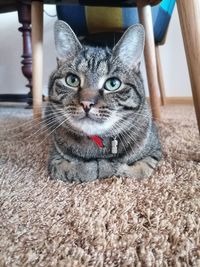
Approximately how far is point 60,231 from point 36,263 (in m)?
0.07

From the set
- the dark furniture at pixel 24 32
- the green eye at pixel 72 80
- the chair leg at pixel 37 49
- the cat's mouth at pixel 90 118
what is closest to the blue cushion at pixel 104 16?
the dark furniture at pixel 24 32

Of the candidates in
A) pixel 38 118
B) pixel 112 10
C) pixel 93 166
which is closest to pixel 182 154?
pixel 93 166

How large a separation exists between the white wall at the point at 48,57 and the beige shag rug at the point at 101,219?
1.63 meters

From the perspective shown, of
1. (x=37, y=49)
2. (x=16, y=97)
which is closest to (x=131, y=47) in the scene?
(x=37, y=49)

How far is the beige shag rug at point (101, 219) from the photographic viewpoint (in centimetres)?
34

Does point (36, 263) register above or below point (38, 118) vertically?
below

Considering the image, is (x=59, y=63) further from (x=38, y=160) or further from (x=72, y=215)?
(x=72, y=215)

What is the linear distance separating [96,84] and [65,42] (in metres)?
0.18

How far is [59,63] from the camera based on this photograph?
70 cm

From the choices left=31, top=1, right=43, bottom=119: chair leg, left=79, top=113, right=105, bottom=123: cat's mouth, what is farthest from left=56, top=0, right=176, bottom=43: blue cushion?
left=79, top=113, right=105, bottom=123: cat's mouth

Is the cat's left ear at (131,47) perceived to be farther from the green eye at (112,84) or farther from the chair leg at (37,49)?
the chair leg at (37,49)

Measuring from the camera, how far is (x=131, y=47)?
67 cm

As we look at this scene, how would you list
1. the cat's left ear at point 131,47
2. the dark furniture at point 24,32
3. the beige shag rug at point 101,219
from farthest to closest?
1. the dark furniture at point 24,32
2. the cat's left ear at point 131,47
3. the beige shag rug at point 101,219

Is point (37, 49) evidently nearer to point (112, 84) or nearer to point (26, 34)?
point (112, 84)
